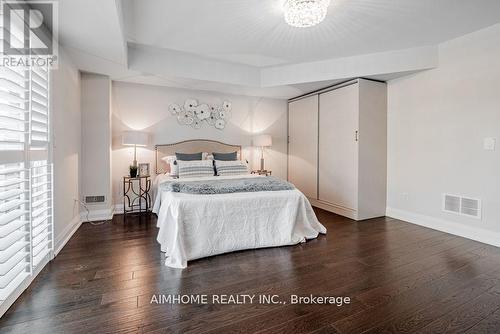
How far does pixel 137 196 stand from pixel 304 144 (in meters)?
3.27

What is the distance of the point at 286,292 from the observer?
191cm

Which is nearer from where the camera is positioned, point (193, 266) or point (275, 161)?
point (193, 266)

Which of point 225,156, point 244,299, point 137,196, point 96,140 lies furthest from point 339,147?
point 96,140

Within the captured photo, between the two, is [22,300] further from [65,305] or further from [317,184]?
[317,184]

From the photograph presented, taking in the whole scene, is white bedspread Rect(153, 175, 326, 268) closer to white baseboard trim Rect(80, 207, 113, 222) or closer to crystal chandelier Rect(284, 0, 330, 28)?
white baseboard trim Rect(80, 207, 113, 222)

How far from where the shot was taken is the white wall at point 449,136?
291 centimetres

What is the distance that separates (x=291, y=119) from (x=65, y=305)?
471 cm

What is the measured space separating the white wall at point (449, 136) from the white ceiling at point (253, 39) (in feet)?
0.87

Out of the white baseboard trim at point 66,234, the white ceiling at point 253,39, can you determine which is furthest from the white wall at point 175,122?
the white baseboard trim at point 66,234

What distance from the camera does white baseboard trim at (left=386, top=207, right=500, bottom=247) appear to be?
Result: 2.91 metres

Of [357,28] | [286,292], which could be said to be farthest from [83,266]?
[357,28]

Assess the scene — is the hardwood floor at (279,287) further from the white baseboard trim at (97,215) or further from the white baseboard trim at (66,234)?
the white baseboard trim at (97,215)

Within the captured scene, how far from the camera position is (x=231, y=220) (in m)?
2.68

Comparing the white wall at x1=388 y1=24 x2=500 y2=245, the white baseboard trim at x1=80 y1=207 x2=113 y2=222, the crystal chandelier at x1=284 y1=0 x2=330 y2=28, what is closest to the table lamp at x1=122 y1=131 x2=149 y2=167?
the white baseboard trim at x1=80 y1=207 x2=113 y2=222
